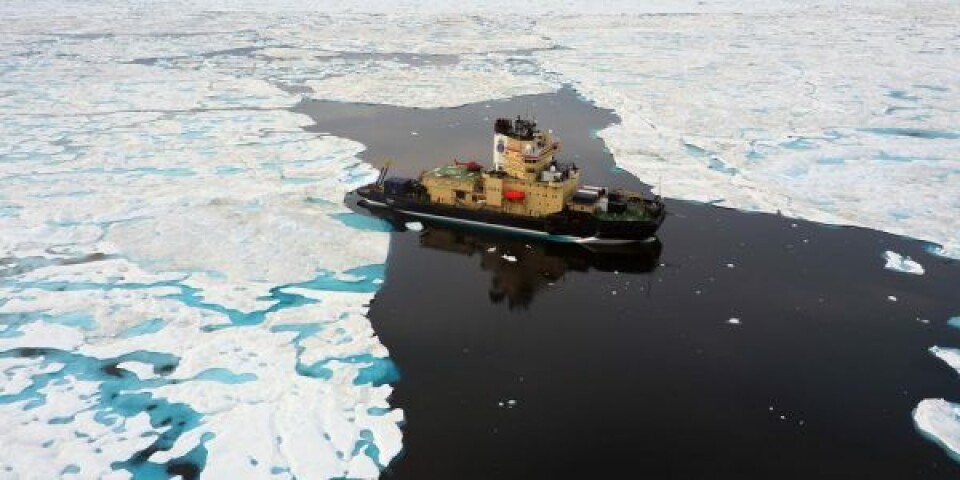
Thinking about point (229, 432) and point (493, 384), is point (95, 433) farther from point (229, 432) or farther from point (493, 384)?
point (493, 384)

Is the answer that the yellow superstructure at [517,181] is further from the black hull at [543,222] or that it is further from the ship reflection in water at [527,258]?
the ship reflection in water at [527,258]

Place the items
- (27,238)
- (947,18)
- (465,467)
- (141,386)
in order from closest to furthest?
(465,467)
(141,386)
(27,238)
(947,18)

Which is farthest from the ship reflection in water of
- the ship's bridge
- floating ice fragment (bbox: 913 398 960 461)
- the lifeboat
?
floating ice fragment (bbox: 913 398 960 461)

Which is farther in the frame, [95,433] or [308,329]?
[308,329]

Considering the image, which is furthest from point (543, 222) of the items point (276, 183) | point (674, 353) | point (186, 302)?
point (186, 302)

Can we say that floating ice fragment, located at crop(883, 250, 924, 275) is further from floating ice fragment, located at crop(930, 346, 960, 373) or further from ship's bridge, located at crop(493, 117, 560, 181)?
ship's bridge, located at crop(493, 117, 560, 181)

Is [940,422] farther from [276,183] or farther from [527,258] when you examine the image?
[276,183]

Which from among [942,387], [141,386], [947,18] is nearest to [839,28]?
[947,18]
